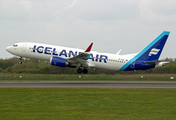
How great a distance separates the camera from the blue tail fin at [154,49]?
158ft

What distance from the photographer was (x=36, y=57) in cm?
4591

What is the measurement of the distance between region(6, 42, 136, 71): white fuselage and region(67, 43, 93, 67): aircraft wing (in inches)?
36.9

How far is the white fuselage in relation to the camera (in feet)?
148

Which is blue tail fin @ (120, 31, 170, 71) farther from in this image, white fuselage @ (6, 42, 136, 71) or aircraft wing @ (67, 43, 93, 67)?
aircraft wing @ (67, 43, 93, 67)

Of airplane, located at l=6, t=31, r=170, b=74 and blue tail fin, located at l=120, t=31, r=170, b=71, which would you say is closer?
airplane, located at l=6, t=31, r=170, b=74
